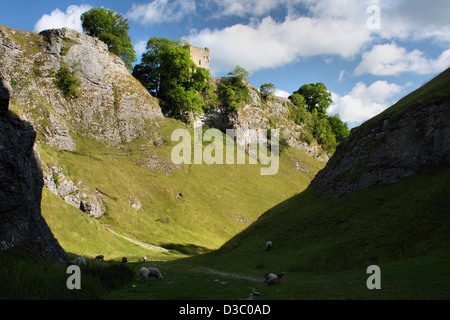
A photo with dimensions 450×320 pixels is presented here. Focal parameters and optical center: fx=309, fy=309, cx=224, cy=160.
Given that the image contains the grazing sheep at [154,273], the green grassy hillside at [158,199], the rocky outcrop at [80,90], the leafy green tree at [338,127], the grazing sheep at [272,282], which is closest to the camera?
the grazing sheep at [272,282]

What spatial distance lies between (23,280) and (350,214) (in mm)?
29428

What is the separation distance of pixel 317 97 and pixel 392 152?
14064 centimetres

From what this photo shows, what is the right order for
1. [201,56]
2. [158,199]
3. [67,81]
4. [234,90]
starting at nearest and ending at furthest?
[158,199]
[67,81]
[234,90]
[201,56]

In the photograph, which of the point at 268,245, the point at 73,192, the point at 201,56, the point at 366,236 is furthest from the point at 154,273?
the point at 201,56

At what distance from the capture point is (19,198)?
19312mm

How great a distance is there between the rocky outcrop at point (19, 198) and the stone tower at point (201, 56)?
13328cm

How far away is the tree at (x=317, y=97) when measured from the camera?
16912 cm

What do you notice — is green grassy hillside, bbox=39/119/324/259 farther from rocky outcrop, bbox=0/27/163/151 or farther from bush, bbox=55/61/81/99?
bush, bbox=55/61/81/99

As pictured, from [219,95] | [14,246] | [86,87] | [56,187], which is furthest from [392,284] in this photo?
[219,95]

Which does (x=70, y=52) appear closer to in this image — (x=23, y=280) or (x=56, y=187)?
(x=56, y=187)

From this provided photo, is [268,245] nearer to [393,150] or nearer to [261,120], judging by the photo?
[393,150]

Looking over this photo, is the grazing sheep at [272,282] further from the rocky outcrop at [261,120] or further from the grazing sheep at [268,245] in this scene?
the rocky outcrop at [261,120]

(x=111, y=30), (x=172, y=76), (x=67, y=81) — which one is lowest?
(x=67, y=81)

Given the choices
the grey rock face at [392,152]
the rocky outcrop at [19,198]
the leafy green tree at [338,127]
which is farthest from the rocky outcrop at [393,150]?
the leafy green tree at [338,127]
